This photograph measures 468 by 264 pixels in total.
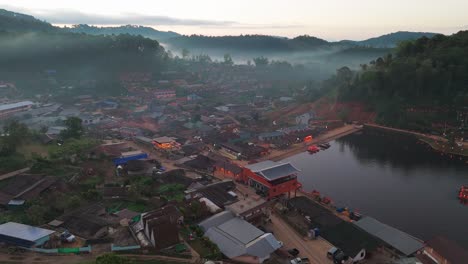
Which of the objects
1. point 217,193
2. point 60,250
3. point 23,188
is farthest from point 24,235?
point 217,193

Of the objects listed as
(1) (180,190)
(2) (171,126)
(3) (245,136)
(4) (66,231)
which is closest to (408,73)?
(3) (245,136)

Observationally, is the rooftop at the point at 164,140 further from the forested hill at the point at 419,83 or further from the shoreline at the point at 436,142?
the forested hill at the point at 419,83

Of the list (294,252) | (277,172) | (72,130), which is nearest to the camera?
(294,252)

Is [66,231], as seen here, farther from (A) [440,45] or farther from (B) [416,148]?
(A) [440,45]

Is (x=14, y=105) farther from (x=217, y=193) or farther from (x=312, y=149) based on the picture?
(x=312, y=149)

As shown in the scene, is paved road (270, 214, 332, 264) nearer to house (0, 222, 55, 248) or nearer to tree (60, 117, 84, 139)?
house (0, 222, 55, 248)

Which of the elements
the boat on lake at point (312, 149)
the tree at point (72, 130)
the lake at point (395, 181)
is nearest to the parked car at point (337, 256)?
the lake at point (395, 181)
